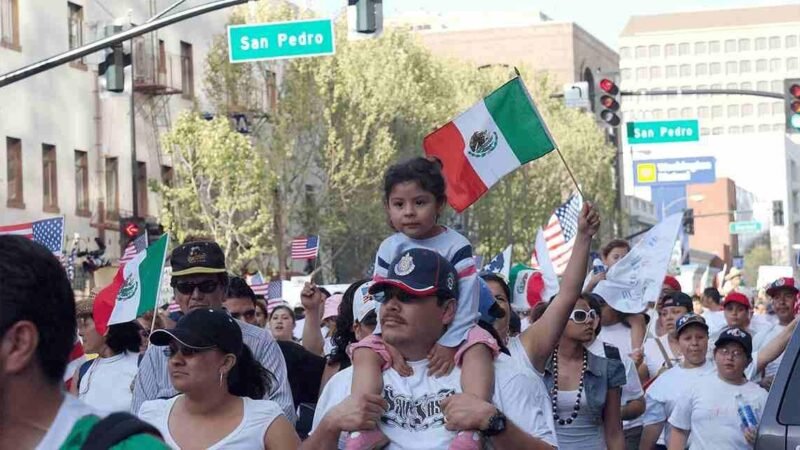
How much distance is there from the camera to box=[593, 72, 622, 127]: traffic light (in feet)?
94.0

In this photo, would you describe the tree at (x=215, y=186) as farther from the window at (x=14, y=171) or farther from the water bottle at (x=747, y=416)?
the water bottle at (x=747, y=416)

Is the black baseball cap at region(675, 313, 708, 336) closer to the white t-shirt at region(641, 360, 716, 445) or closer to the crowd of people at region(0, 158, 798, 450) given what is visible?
the white t-shirt at region(641, 360, 716, 445)

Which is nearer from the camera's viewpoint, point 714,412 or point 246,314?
point 246,314

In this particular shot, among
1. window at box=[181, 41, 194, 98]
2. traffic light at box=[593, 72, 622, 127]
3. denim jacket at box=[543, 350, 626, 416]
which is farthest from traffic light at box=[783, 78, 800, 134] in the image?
window at box=[181, 41, 194, 98]

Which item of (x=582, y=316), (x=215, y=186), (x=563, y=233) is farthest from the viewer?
(x=215, y=186)

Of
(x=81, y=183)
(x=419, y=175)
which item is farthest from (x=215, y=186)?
(x=419, y=175)

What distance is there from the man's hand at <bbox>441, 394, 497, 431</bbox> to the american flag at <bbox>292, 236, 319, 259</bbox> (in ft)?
60.5

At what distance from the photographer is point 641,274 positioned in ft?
41.4

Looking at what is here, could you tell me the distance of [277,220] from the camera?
4906 cm

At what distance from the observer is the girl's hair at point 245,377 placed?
249 inches

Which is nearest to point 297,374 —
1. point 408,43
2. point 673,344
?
point 673,344

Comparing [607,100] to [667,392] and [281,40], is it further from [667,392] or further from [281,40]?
[667,392]

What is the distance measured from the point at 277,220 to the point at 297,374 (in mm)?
39709

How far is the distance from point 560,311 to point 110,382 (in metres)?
3.63
